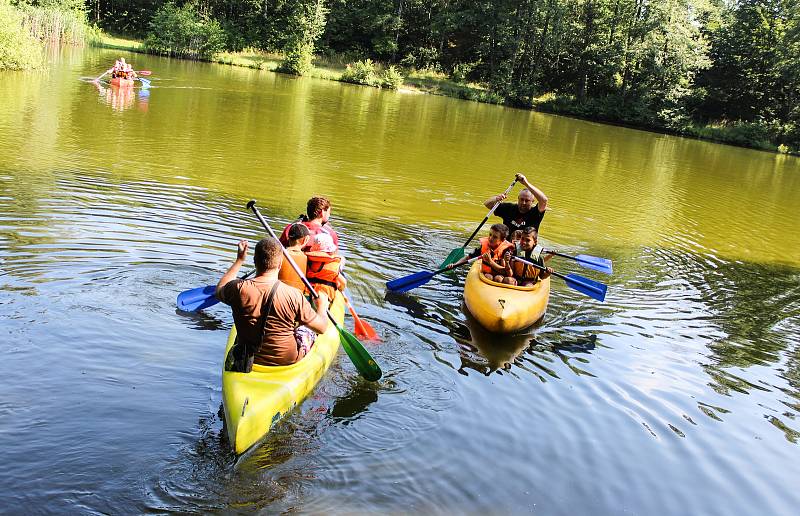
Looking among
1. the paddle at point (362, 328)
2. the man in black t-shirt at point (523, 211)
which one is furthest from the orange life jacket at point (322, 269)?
the man in black t-shirt at point (523, 211)

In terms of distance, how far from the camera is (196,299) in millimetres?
7637

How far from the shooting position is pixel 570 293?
10.4 meters

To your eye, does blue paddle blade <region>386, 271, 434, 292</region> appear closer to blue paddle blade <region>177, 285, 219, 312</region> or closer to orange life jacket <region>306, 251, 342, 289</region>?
orange life jacket <region>306, 251, 342, 289</region>

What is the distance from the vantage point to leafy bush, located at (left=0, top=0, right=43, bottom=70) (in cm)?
2602

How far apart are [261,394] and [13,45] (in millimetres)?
26994

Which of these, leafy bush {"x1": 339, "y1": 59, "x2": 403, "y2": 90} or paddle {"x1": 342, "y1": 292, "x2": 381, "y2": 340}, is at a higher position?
leafy bush {"x1": 339, "y1": 59, "x2": 403, "y2": 90}

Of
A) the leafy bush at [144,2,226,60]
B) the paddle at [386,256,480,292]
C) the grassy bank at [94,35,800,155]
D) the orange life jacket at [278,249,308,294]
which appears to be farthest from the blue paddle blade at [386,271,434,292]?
the leafy bush at [144,2,226,60]

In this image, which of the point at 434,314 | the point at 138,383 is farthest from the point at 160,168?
the point at 138,383

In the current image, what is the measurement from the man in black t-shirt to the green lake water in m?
1.06

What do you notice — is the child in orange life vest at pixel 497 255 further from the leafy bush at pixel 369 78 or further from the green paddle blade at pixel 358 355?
the leafy bush at pixel 369 78

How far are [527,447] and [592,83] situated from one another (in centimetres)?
5340

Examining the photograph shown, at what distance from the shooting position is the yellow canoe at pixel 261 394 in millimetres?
5117

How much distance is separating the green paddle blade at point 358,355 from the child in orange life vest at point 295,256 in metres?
0.85

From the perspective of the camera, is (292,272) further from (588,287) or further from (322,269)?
(588,287)
